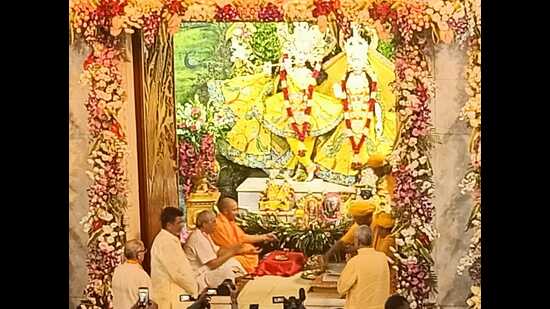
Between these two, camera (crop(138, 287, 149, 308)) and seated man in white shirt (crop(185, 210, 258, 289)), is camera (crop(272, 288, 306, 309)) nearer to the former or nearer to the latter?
seated man in white shirt (crop(185, 210, 258, 289))

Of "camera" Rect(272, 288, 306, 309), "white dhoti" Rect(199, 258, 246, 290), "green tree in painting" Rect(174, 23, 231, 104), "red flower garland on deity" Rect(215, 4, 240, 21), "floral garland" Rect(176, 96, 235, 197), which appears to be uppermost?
"red flower garland on deity" Rect(215, 4, 240, 21)

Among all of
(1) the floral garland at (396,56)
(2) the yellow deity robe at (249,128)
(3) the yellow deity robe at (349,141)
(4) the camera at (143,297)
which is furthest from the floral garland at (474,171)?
(4) the camera at (143,297)

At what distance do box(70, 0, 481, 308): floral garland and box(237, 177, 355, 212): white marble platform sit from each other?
0.14 m

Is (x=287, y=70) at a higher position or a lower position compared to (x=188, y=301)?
higher

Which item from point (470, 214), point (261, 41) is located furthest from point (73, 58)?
point (470, 214)

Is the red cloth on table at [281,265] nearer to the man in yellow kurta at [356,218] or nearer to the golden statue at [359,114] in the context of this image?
the man in yellow kurta at [356,218]

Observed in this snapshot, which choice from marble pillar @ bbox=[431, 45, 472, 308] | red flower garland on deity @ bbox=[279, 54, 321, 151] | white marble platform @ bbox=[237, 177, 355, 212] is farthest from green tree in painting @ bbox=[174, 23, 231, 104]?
marble pillar @ bbox=[431, 45, 472, 308]

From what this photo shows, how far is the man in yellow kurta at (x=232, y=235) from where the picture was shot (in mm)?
2027

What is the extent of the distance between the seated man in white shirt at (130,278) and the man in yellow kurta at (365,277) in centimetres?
42

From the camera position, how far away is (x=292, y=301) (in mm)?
2025

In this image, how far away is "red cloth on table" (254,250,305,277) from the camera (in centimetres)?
203
